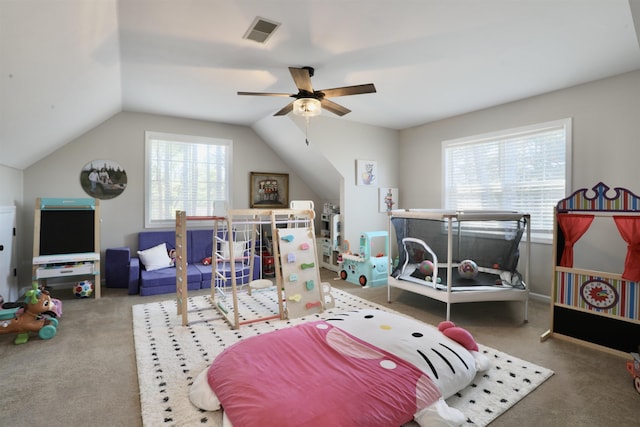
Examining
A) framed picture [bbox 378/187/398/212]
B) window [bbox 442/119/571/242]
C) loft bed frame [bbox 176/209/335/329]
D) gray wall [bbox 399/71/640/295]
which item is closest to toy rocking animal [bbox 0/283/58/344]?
loft bed frame [bbox 176/209/335/329]

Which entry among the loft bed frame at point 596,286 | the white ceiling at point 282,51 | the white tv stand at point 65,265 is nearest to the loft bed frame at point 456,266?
the loft bed frame at point 596,286

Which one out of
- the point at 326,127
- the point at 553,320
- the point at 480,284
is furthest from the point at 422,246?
the point at 326,127

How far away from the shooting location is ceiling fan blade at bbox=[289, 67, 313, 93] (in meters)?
2.72

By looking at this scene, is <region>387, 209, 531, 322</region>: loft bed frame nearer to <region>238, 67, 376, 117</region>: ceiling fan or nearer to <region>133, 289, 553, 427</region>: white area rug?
<region>133, 289, 553, 427</region>: white area rug

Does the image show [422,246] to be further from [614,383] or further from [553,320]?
[614,383]

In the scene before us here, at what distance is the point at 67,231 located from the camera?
4422mm

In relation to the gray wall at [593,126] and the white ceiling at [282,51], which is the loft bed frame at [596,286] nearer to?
the gray wall at [593,126]

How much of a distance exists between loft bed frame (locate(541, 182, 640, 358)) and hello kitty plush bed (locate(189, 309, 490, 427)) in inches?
50.6

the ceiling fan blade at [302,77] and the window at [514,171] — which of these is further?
the window at [514,171]

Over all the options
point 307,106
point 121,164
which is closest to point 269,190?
point 121,164

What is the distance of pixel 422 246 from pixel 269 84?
2.75 m

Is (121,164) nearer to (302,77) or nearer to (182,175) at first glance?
(182,175)

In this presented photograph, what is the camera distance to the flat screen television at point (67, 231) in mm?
4312

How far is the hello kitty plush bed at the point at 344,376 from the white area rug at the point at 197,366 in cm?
11
